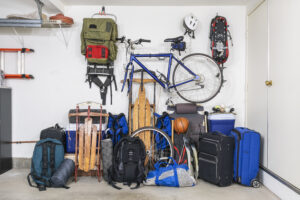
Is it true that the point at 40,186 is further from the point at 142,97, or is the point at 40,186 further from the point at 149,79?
the point at 149,79

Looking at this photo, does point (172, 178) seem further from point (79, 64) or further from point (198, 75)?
point (79, 64)

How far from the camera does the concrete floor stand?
2574mm

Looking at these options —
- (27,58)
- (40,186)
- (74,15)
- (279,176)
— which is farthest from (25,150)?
(279,176)

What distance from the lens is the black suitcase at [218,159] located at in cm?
287

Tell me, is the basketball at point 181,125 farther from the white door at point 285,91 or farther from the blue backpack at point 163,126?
the white door at point 285,91

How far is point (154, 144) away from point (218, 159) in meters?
0.90

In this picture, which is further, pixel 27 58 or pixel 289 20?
pixel 27 58

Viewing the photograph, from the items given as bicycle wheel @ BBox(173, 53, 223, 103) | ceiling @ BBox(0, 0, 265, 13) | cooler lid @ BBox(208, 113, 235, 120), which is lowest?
cooler lid @ BBox(208, 113, 235, 120)

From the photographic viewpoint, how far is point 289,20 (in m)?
2.47

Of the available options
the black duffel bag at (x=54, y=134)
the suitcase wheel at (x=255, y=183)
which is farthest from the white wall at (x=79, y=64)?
the suitcase wheel at (x=255, y=183)

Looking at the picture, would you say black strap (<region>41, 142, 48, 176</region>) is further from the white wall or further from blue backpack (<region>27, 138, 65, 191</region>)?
the white wall

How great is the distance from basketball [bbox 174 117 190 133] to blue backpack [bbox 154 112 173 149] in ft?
0.34

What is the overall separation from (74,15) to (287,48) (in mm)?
2980

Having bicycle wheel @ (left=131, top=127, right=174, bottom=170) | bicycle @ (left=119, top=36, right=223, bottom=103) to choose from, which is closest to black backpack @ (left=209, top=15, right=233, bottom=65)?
bicycle @ (left=119, top=36, right=223, bottom=103)
